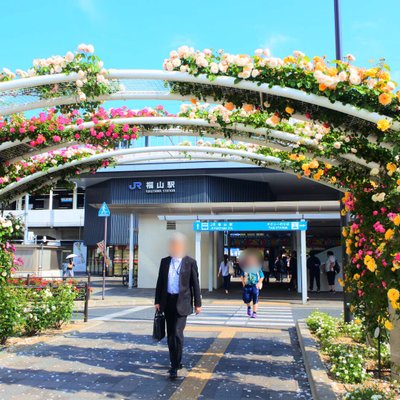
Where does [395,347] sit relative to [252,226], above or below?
below

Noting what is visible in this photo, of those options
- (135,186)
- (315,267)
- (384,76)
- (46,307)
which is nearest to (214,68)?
(384,76)

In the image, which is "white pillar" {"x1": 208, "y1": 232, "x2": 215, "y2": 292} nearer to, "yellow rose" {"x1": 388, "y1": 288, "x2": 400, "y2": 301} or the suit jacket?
the suit jacket

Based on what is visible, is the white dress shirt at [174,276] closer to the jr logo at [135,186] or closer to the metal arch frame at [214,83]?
the metal arch frame at [214,83]

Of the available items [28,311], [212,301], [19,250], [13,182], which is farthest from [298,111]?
[19,250]

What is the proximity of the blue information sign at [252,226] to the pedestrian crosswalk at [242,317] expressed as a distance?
3195 millimetres

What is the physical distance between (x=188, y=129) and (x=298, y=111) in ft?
11.1

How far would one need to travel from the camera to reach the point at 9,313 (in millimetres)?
7672

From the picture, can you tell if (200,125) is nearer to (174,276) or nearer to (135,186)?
(174,276)

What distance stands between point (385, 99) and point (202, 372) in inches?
171

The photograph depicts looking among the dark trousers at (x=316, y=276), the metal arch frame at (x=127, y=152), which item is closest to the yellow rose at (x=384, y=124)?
the metal arch frame at (x=127, y=152)

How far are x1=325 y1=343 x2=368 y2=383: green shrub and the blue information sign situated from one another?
Result: 10985 mm

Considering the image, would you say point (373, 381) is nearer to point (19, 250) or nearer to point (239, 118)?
point (239, 118)

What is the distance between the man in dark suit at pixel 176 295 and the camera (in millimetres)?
6172

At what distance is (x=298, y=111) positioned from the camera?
5.21m
